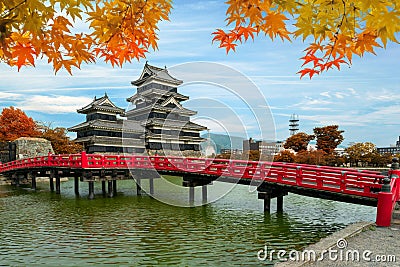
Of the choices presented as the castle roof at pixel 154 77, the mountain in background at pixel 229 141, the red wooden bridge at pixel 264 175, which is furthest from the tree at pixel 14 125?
the mountain in background at pixel 229 141

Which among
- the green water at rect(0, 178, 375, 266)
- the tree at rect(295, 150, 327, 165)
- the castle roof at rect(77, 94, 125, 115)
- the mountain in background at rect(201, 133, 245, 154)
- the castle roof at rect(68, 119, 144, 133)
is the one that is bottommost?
the green water at rect(0, 178, 375, 266)

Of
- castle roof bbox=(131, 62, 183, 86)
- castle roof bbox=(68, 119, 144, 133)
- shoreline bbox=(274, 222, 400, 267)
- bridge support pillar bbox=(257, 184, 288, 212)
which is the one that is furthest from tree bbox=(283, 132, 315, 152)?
shoreline bbox=(274, 222, 400, 267)

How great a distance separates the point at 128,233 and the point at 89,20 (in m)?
9.29

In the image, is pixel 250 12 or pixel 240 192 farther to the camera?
pixel 240 192

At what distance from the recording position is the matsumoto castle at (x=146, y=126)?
42094mm

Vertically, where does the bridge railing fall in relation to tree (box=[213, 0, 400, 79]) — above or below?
below

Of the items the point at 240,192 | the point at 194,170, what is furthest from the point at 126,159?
the point at 240,192

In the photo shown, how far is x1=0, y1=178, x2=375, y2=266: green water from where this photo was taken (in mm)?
8781

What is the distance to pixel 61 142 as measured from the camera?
4472 centimetres

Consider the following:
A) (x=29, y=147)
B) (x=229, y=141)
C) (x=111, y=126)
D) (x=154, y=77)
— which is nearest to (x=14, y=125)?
(x=29, y=147)

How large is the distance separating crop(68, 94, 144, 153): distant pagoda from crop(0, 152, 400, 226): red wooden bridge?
548 inches

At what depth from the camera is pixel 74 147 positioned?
4428 cm

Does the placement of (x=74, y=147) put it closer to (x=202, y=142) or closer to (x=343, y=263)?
(x=202, y=142)

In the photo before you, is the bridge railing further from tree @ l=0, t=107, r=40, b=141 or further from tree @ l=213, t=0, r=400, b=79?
tree @ l=0, t=107, r=40, b=141
